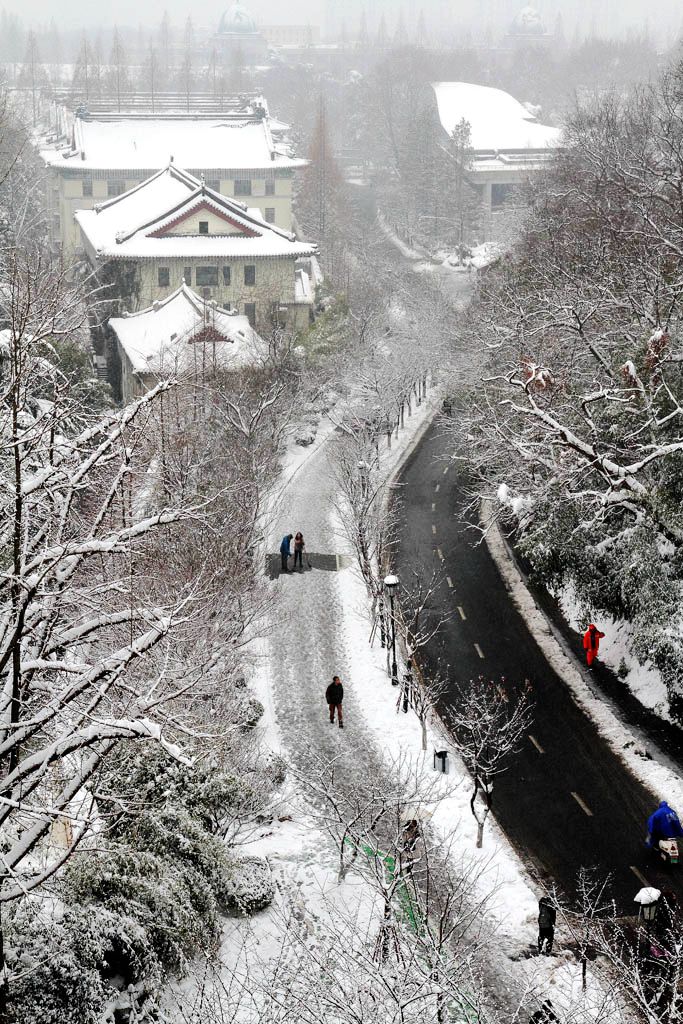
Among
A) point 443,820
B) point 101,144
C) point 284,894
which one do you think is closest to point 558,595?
point 443,820

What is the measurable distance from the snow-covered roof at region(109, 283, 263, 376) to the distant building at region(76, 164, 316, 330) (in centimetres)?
598

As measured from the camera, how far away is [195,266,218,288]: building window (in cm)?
5897

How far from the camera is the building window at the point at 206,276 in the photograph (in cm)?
5897

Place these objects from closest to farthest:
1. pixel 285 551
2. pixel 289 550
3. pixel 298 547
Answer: pixel 285 551
pixel 298 547
pixel 289 550

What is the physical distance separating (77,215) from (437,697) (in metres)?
49.3

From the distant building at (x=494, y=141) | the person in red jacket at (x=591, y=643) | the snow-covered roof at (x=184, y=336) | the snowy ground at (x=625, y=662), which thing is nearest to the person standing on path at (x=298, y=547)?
the snow-covered roof at (x=184, y=336)

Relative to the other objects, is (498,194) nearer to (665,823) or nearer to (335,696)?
(335,696)

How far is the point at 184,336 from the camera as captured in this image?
45.5 m

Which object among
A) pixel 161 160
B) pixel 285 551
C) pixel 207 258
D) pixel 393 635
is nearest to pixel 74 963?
pixel 393 635

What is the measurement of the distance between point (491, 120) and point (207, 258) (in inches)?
2454

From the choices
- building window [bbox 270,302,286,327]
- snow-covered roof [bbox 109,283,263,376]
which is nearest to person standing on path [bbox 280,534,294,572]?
snow-covered roof [bbox 109,283,263,376]

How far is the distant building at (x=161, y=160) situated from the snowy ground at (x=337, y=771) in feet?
156

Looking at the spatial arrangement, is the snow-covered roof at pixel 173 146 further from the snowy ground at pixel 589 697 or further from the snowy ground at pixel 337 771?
the snowy ground at pixel 589 697

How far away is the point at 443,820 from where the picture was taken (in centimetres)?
2270
